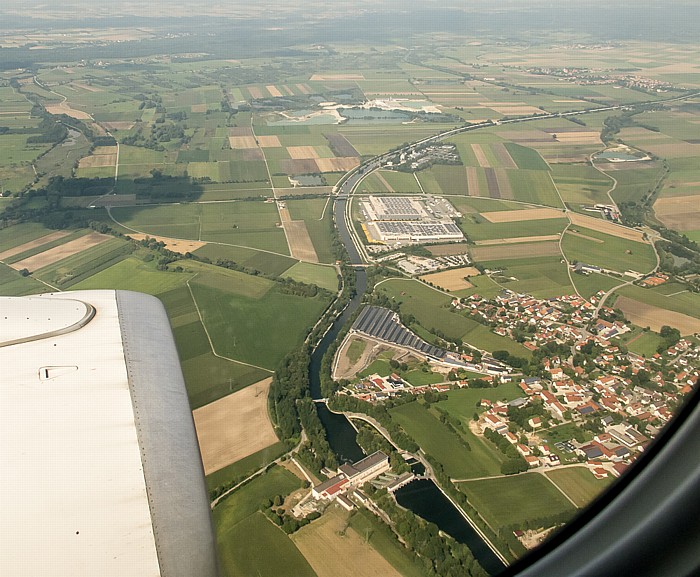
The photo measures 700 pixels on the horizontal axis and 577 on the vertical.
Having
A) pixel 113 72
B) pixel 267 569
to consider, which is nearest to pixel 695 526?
pixel 267 569

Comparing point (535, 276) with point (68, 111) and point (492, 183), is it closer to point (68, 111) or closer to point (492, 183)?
point (492, 183)

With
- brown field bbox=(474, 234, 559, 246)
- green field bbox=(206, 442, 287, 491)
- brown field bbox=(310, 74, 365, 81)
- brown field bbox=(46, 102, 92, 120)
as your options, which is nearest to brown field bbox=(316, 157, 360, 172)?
brown field bbox=(474, 234, 559, 246)

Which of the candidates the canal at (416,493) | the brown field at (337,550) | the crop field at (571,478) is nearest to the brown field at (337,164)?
the canal at (416,493)

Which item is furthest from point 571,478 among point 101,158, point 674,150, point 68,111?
point 68,111

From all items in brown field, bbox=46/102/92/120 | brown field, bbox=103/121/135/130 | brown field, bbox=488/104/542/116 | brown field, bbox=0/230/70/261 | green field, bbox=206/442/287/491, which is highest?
green field, bbox=206/442/287/491

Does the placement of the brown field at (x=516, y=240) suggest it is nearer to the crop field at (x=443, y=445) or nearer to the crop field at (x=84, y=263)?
the crop field at (x=443, y=445)

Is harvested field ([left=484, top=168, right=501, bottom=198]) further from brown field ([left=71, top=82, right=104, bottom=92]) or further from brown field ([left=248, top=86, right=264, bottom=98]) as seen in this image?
brown field ([left=71, top=82, right=104, bottom=92])
